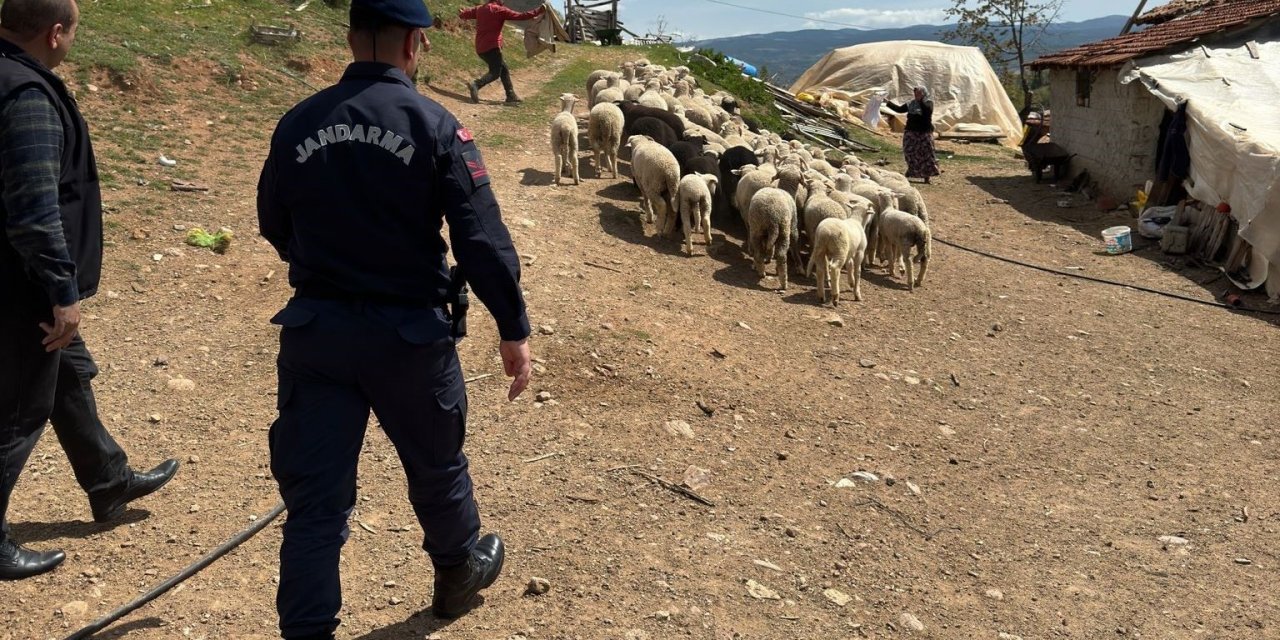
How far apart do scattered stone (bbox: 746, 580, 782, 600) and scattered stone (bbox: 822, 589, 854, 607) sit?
0.22 metres

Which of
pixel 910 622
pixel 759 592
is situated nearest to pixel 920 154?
pixel 910 622

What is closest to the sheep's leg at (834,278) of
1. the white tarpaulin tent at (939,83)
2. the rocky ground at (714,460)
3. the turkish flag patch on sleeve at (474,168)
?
the rocky ground at (714,460)

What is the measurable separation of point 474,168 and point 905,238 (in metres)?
7.20

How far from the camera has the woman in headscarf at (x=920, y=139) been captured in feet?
57.2

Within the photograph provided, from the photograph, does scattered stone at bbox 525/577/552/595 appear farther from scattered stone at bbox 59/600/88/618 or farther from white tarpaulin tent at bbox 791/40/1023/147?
white tarpaulin tent at bbox 791/40/1023/147

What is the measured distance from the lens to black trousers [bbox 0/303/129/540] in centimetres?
313

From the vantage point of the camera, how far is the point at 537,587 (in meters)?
3.62

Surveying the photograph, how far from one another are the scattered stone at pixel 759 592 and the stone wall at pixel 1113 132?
13.6m

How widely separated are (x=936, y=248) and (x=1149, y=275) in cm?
250

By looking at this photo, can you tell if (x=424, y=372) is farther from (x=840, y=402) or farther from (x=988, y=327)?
(x=988, y=327)

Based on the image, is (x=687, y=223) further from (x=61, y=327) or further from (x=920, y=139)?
(x=920, y=139)

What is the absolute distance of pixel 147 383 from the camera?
5094 millimetres

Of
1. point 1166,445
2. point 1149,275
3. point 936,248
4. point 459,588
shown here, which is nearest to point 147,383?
point 459,588

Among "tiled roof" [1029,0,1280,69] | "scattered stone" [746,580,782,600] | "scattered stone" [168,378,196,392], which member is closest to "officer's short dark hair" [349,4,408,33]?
"scattered stone" [746,580,782,600]
